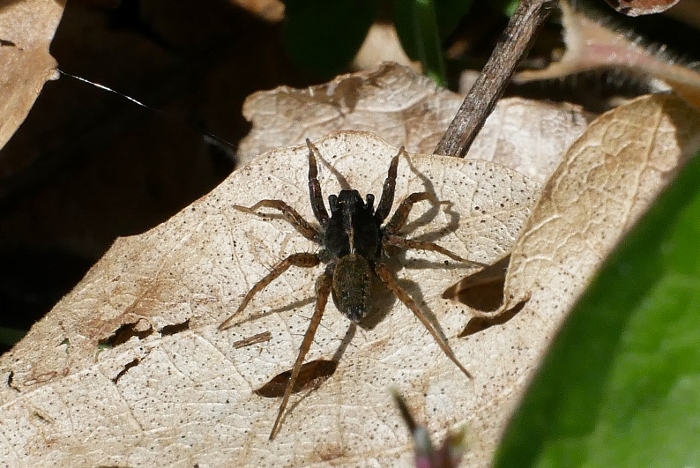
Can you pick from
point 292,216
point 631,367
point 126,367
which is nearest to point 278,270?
point 292,216

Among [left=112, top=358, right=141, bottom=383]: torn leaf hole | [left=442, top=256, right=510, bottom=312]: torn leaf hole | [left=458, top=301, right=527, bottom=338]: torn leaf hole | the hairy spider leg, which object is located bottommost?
[left=112, top=358, right=141, bottom=383]: torn leaf hole

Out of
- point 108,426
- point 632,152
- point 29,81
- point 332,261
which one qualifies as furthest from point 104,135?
point 632,152

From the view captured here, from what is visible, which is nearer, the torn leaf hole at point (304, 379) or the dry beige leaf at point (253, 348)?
the dry beige leaf at point (253, 348)

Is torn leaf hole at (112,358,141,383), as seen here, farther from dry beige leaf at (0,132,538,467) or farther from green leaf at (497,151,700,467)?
green leaf at (497,151,700,467)

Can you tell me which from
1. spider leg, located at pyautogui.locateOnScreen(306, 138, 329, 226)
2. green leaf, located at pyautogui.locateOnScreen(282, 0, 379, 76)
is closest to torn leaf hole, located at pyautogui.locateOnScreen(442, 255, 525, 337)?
spider leg, located at pyautogui.locateOnScreen(306, 138, 329, 226)

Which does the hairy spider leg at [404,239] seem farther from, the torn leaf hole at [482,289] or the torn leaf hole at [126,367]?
the torn leaf hole at [126,367]

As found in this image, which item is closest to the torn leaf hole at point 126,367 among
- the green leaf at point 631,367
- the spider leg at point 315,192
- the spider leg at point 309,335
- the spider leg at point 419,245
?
the spider leg at point 309,335

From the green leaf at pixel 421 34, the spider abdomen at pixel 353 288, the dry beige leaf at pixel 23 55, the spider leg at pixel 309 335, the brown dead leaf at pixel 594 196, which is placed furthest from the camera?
the green leaf at pixel 421 34
